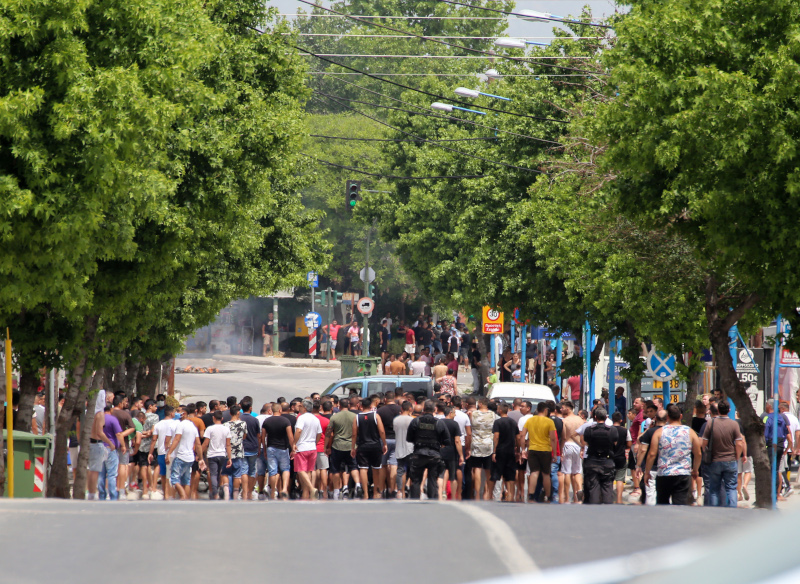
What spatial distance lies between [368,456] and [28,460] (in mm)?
5227

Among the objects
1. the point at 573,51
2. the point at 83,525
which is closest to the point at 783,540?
the point at 83,525

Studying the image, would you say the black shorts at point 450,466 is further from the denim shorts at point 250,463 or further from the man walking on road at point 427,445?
the denim shorts at point 250,463

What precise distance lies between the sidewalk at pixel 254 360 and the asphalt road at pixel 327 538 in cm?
4916

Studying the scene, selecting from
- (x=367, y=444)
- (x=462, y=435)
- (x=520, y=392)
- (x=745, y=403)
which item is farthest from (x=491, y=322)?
(x=745, y=403)

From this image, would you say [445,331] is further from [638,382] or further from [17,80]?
[17,80]

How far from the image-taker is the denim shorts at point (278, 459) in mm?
16938

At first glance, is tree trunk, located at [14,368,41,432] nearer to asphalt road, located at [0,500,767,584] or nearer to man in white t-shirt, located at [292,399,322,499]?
man in white t-shirt, located at [292,399,322,499]

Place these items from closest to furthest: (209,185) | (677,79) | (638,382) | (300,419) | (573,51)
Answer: (677,79)
(209,185)
(300,419)
(638,382)
(573,51)

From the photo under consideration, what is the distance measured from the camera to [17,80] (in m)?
11.9

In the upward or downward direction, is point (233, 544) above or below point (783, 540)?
below

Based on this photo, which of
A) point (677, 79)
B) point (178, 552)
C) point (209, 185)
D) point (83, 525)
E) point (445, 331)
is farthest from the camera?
point (445, 331)

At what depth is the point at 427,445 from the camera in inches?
622

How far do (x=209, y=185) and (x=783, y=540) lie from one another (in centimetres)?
1485

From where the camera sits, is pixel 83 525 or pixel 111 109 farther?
pixel 111 109
